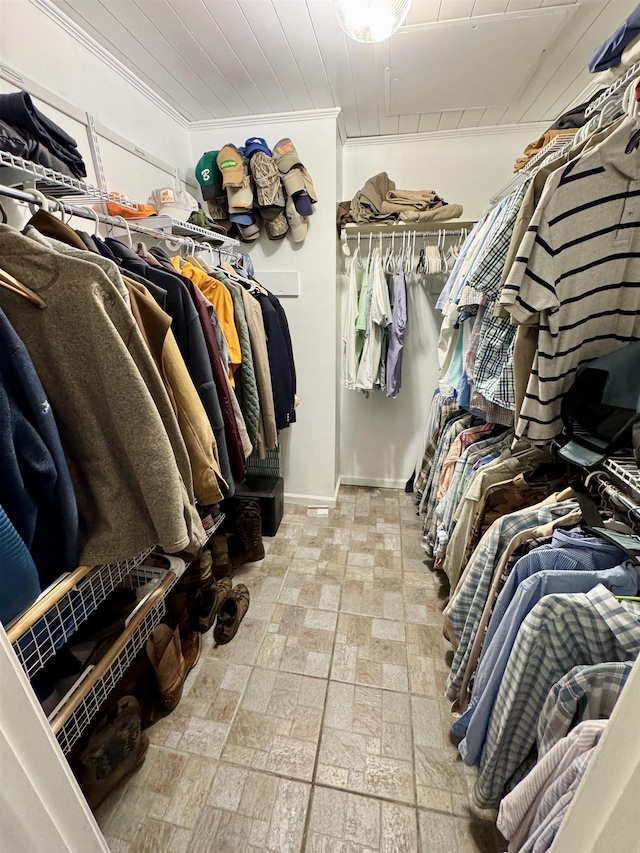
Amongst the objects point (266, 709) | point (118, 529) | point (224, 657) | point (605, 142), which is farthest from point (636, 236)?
point (224, 657)

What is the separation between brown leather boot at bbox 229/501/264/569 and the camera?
1915 mm

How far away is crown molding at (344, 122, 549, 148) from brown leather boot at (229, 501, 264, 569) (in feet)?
8.09

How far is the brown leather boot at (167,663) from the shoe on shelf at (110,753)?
4.9 inches

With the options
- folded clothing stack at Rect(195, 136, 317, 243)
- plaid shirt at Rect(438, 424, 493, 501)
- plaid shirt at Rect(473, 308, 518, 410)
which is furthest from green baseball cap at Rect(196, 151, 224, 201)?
plaid shirt at Rect(438, 424, 493, 501)

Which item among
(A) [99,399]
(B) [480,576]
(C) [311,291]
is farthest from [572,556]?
(C) [311,291]

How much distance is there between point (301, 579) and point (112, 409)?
1.46 meters

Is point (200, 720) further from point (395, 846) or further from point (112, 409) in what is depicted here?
point (112, 409)

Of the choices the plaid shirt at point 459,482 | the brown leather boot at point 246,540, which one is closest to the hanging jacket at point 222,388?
the brown leather boot at point 246,540

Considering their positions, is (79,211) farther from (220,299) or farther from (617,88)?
(617,88)

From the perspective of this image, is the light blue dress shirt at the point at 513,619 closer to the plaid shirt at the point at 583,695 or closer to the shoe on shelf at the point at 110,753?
the plaid shirt at the point at 583,695

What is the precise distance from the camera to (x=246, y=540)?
1.92m

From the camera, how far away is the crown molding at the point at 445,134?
6.63 ft

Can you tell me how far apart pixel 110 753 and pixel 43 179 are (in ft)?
5.28

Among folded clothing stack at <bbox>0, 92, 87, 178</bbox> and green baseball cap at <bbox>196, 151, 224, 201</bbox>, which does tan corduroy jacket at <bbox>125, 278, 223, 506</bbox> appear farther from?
green baseball cap at <bbox>196, 151, 224, 201</bbox>
